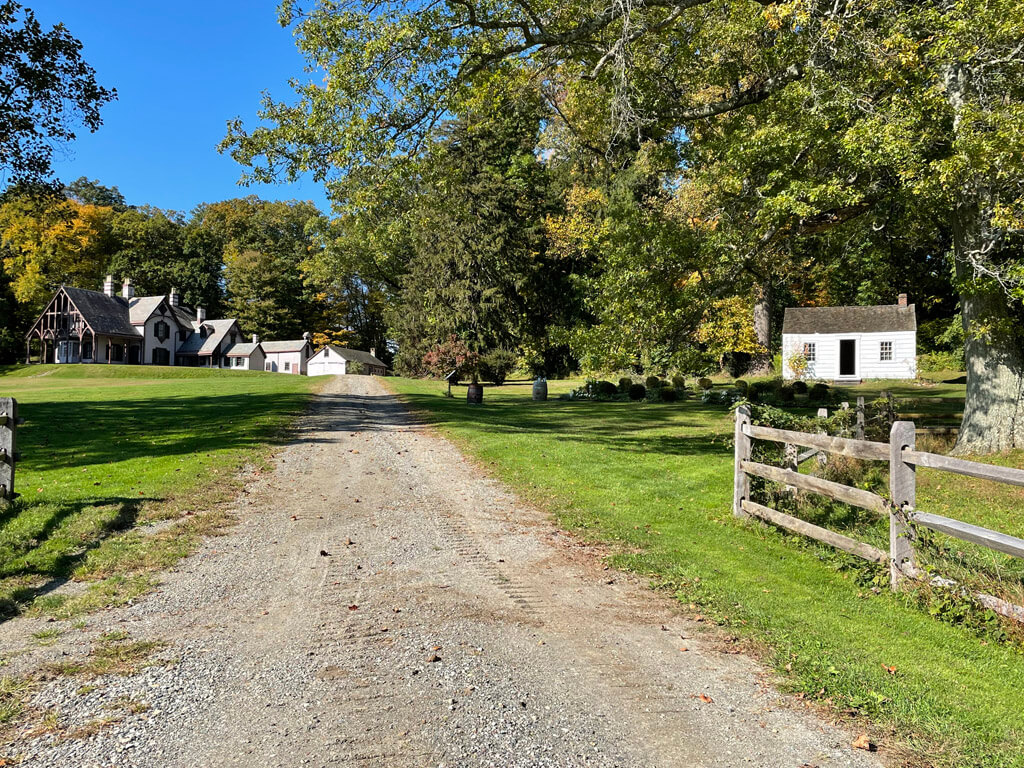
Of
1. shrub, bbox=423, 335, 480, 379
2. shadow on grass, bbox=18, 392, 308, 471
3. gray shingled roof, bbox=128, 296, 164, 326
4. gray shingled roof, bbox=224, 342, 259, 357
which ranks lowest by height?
shadow on grass, bbox=18, 392, 308, 471

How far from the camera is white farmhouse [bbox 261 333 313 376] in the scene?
74750 millimetres

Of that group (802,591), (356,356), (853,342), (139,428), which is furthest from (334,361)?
(802,591)

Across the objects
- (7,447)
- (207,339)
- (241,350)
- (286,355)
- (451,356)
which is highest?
(207,339)

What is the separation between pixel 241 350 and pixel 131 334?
11.2m

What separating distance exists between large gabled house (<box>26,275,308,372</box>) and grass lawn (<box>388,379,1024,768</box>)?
60.6 metres

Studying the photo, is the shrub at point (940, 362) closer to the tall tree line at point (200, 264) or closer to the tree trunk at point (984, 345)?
the tree trunk at point (984, 345)

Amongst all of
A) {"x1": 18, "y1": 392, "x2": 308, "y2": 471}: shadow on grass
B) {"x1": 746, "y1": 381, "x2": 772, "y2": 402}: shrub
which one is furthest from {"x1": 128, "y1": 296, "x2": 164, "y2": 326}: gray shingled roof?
{"x1": 746, "y1": 381, "x2": 772, "y2": 402}: shrub

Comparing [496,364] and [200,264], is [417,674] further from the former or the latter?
[200,264]

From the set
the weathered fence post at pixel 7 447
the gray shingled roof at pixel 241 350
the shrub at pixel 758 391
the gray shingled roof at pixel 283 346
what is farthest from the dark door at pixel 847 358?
the gray shingled roof at pixel 241 350

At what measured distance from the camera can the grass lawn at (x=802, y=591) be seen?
12.5 feet

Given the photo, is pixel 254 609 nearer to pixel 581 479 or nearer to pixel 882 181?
pixel 581 479

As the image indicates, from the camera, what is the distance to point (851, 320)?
4172 cm

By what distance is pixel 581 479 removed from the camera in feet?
36.7

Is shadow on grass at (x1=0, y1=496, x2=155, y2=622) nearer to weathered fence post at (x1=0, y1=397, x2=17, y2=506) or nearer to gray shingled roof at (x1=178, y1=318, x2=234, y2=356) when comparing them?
weathered fence post at (x1=0, y1=397, x2=17, y2=506)
